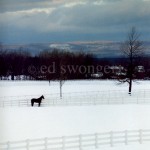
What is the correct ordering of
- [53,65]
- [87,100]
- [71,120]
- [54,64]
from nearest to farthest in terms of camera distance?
[71,120]
[87,100]
[54,64]
[53,65]

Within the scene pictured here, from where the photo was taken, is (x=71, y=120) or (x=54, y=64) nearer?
(x=71, y=120)

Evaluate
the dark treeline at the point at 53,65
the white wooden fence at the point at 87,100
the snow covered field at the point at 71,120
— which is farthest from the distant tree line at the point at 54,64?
the snow covered field at the point at 71,120

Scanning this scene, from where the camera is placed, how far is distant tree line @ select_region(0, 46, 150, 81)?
216 ft

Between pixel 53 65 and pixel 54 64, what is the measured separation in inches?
15.9

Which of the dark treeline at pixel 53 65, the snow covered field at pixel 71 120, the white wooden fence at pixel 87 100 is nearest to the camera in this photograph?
the snow covered field at pixel 71 120

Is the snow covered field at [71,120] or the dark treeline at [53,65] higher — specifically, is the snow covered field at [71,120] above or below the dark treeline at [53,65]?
below

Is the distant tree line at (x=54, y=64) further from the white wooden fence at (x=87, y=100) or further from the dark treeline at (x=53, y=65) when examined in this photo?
the white wooden fence at (x=87, y=100)

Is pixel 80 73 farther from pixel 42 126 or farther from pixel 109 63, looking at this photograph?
pixel 42 126

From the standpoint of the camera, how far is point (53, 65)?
60562 mm

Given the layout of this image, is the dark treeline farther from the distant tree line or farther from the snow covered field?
the snow covered field

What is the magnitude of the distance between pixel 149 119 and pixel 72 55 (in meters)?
50.1

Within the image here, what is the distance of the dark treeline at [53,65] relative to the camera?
216ft

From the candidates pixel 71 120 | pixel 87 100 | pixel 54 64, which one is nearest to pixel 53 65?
pixel 54 64

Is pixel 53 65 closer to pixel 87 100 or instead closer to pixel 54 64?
pixel 54 64
